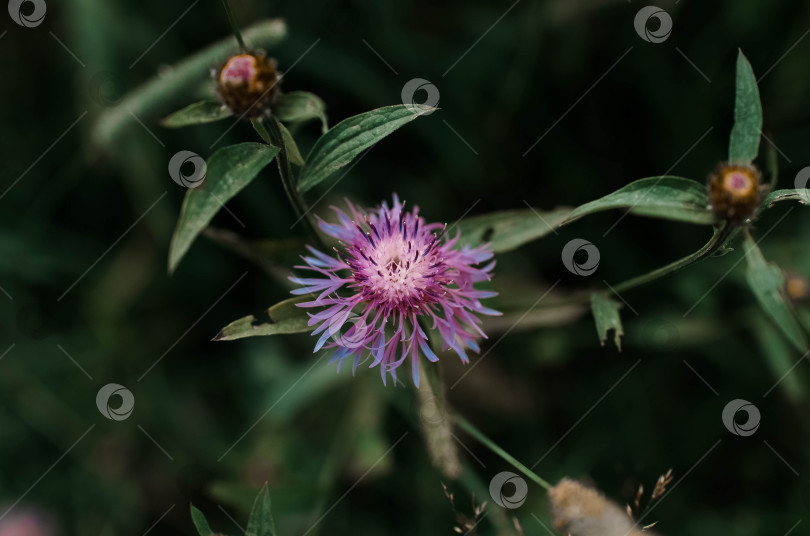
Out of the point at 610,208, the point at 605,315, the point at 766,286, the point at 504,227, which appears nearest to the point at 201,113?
the point at 504,227

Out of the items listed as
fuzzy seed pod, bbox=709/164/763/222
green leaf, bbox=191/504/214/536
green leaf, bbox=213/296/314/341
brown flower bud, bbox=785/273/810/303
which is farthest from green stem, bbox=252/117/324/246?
brown flower bud, bbox=785/273/810/303

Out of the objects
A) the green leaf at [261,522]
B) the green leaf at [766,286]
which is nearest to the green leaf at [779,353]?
the green leaf at [766,286]

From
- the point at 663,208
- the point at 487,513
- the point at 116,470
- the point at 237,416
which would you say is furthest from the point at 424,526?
the point at 663,208

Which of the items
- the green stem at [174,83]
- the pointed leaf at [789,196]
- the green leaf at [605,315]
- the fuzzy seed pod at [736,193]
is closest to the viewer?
the fuzzy seed pod at [736,193]

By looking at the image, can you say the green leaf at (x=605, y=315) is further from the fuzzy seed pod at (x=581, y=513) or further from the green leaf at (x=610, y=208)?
the fuzzy seed pod at (x=581, y=513)

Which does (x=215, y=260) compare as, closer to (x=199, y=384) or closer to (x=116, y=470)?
(x=199, y=384)
